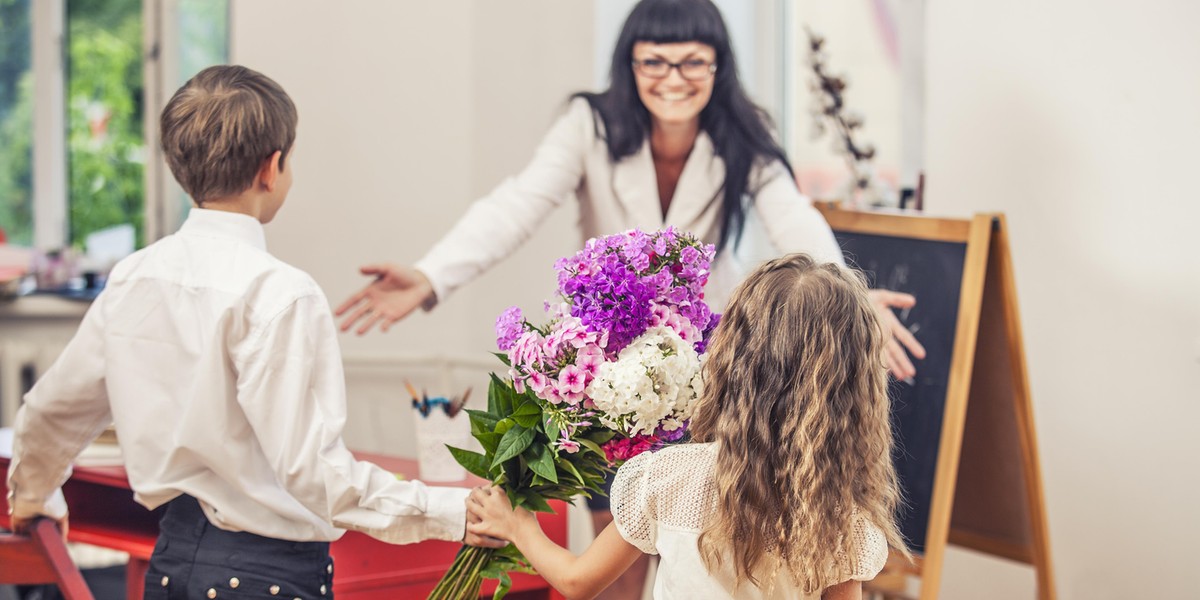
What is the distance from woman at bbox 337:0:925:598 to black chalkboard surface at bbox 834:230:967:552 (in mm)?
246

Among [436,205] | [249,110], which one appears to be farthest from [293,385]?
[436,205]

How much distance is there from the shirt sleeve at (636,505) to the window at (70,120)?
12.1 feet

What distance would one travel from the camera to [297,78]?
11.6ft

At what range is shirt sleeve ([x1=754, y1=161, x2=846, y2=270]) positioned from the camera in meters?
2.51

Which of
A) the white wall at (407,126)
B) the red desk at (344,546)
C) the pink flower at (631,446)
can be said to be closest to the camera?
the pink flower at (631,446)

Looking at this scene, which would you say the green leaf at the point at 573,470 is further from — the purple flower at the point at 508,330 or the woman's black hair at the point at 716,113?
the woman's black hair at the point at 716,113

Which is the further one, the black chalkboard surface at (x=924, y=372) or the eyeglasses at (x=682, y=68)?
the black chalkboard surface at (x=924, y=372)

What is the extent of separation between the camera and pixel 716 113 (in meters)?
2.60

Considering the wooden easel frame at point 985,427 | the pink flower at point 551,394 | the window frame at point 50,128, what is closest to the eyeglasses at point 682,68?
the wooden easel frame at point 985,427

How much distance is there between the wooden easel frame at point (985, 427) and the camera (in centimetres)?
256

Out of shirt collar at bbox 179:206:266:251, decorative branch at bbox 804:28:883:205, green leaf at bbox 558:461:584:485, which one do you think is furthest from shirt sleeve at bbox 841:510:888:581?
decorative branch at bbox 804:28:883:205

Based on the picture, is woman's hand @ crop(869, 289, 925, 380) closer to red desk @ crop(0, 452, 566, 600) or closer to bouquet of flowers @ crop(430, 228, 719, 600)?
red desk @ crop(0, 452, 566, 600)

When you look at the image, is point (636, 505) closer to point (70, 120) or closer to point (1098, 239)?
point (1098, 239)

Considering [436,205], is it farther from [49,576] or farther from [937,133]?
[49,576]
